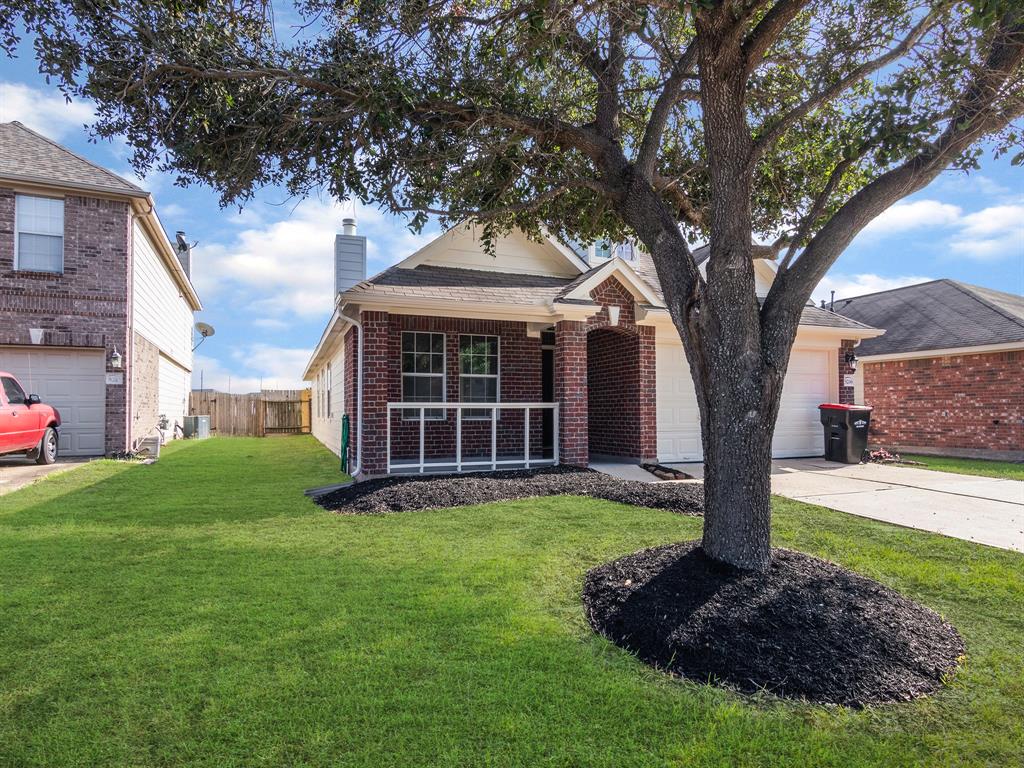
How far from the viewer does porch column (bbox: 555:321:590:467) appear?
1056cm

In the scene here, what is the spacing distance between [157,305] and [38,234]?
188 inches

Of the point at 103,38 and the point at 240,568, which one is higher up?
the point at 103,38

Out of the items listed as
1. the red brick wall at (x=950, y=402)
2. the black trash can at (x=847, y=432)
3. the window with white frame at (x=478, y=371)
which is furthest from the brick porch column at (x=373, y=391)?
the red brick wall at (x=950, y=402)

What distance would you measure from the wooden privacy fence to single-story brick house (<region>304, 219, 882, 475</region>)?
16018mm

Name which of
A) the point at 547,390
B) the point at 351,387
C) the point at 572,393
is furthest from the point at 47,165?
the point at 572,393

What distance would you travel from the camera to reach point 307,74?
5.24 meters

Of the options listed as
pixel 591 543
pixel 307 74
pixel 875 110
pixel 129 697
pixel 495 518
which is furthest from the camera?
pixel 495 518

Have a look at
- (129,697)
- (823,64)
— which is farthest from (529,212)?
(129,697)

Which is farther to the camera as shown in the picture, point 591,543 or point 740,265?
point 591,543

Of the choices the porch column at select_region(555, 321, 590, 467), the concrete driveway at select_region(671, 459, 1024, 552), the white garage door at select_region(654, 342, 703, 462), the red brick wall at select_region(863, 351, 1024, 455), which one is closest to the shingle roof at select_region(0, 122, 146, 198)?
the porch column at select_region(555, 321, 590, 467)

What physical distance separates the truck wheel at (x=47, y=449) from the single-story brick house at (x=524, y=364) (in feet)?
18.8

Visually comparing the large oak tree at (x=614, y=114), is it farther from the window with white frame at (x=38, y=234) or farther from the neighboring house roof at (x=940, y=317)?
the neighboring house roof at (x=940, y=317)

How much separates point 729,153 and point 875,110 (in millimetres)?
1263

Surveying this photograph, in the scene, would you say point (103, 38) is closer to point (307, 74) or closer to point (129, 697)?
point (307, 74)
